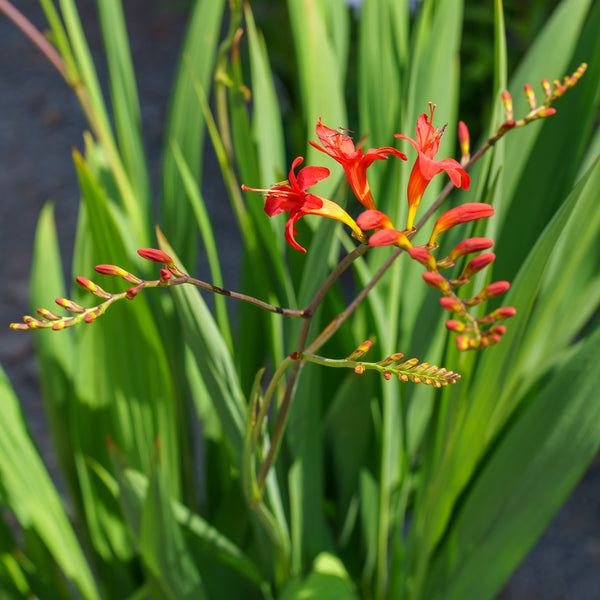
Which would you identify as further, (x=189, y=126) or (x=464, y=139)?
(x=189, y=126)

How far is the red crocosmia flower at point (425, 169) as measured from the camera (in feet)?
1.01

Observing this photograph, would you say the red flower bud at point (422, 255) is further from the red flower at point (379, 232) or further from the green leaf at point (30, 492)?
the green leaf at point (30, 492)

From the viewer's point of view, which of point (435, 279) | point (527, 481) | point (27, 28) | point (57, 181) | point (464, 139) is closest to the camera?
point (435, 279)

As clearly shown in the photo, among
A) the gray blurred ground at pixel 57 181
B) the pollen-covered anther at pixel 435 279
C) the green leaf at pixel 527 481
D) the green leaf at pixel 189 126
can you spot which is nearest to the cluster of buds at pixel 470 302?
the pollen-covered anther at pixel 435 279

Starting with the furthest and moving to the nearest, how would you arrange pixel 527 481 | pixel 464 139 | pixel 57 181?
pixel 57 181 < pixel 527 481 < pixel 464 139

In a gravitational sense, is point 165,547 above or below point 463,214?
below

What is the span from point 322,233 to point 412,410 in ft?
0.79

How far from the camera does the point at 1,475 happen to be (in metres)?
0.61

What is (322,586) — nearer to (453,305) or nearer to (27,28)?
(453,305)

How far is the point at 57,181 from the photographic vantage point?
182 cm

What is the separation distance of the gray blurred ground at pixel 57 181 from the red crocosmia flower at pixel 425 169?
3.27ft

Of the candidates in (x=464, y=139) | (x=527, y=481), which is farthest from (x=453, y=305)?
(x=527, y=481)

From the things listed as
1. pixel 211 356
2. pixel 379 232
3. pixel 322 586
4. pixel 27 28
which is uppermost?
pixel 27 28

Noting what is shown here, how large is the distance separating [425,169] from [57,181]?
1.69 metres
